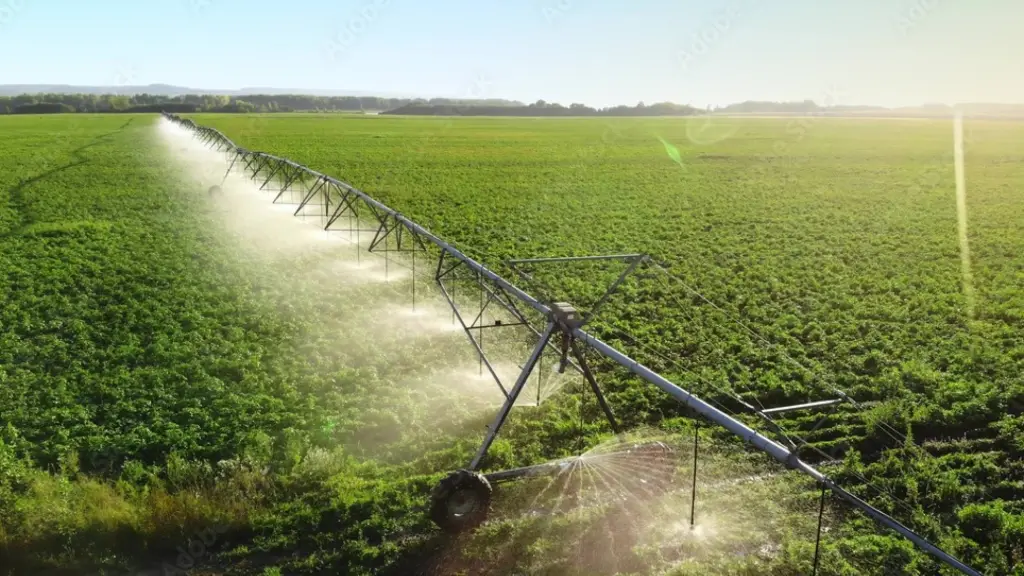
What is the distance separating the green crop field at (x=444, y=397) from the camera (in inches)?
388

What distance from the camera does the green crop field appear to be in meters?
9.85

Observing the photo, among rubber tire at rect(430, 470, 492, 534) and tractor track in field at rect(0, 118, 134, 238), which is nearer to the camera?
rubber tire at rect(430, 470, 492, 534)

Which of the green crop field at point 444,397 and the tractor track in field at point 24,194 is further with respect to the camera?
the tractor track in field at point 24,194

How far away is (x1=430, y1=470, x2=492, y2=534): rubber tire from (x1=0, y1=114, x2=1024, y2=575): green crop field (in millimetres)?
223

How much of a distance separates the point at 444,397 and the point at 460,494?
15.1 ft

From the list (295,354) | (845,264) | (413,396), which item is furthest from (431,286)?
(845,264)

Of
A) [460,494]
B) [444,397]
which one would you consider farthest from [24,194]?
[460,494]

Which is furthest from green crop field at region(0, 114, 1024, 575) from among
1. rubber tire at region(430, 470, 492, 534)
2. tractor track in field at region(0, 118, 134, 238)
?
tractor track in field at region(0, 118, 134, 238)

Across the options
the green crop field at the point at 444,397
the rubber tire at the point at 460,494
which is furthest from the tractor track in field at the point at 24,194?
the rubber tire at the point at 460,494

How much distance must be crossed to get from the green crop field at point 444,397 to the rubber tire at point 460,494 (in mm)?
223

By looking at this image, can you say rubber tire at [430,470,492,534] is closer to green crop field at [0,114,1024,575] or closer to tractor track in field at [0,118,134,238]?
green crop field at [0,114,1024,575]

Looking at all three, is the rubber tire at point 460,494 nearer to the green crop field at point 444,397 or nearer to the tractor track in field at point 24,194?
the green crop field at point 444,397

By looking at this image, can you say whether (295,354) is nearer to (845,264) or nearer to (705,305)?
(705,305)

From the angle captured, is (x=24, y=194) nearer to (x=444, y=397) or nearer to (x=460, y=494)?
(x=444, y=397)
